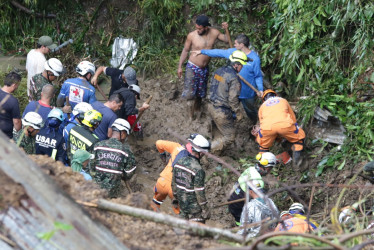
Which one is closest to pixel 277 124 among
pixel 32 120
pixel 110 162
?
pixel 110 162

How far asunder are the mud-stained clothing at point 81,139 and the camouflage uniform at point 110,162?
0.86ft

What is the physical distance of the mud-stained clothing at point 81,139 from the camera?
693 centimetres

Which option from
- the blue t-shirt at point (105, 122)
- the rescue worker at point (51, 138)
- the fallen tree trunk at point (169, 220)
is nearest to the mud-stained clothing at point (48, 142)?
the rescue worker at point (51, 138)

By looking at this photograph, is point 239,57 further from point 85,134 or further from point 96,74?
point 85,134

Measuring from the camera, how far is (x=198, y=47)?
9.80 metres

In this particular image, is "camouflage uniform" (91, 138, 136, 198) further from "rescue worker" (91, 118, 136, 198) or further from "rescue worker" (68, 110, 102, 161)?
"rescue worker" (68, 110, 102, 161)

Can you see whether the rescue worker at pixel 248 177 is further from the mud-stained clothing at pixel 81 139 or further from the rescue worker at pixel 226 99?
the mud-stained clothing at pixel 81 139

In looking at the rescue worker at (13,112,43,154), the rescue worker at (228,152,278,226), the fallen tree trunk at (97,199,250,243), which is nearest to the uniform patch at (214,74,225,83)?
the rescue worker at (228,152,278,226)

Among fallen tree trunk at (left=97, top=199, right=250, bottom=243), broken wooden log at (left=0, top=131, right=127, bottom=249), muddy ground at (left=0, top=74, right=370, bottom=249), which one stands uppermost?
broken wooden log at (left=0, top=131, right=127, bottom=249)

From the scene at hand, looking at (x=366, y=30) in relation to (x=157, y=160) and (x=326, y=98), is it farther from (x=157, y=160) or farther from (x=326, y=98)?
(x=157, y=160)

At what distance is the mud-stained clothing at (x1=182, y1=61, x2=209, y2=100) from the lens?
984 centimetres

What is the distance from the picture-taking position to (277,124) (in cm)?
813

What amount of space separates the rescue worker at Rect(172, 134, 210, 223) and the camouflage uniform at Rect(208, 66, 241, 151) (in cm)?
216

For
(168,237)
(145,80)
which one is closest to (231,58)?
(145,80)
